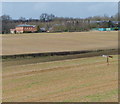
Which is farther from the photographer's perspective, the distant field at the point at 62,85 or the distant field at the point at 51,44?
the distant field at the point at 51,44

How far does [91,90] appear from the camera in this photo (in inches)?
549

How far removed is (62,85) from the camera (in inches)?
612

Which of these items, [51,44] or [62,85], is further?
[51,44]

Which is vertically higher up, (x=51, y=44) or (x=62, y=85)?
(x=62, y=85)

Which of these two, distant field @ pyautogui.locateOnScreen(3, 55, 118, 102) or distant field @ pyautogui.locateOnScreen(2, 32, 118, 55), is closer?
distant field @ pyautogui.locateOnScreen(3, 55, 118, 102)

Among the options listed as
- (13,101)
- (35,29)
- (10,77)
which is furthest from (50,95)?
(35,29)

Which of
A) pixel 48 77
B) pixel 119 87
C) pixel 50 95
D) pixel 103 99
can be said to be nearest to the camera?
pixel 103 99

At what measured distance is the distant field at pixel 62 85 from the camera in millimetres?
12517

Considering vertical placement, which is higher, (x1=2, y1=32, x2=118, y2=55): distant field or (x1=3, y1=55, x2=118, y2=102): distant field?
(x1=3, y1=55, x2=118, y2=102): distant field

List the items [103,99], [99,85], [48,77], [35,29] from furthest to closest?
[35,29], [48,77], [99,85], [103,99]

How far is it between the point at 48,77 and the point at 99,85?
3.98m

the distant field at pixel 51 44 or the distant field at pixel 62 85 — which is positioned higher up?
the distant field at pixel 62 85

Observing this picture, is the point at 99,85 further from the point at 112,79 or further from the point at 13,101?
the point at 13,101

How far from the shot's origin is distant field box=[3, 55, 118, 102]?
493 inches
